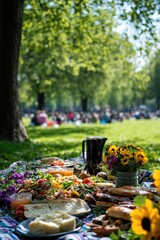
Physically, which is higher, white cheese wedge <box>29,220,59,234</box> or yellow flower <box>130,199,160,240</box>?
yellow flower <box>130,199,160,240</box>

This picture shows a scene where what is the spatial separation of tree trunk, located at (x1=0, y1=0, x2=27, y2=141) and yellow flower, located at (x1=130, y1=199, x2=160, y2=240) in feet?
34.6

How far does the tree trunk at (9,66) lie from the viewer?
13.1 meters

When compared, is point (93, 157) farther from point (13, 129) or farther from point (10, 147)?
point (13, 129)

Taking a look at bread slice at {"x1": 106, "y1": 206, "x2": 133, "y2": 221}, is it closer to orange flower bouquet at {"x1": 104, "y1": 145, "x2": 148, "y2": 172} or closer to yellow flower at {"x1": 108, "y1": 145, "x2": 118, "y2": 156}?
orange flower bouquet at {"x1": 104, "y1": 145, "x2": 148, "y2": 172}

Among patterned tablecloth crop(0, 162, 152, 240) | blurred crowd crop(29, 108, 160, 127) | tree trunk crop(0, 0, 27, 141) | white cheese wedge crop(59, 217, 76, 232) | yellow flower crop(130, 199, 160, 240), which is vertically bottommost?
blurred crowd crop(29, 108, 160, 127)

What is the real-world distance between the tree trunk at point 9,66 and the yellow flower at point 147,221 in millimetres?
10552

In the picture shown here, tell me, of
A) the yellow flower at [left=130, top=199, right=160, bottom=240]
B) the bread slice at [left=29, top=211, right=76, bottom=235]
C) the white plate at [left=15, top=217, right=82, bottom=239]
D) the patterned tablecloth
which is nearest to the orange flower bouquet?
the patterned tablecloth

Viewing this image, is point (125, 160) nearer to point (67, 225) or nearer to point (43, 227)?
point (67, 225)

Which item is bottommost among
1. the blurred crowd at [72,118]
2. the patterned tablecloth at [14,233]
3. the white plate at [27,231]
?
the blurred crowd at [72,118]

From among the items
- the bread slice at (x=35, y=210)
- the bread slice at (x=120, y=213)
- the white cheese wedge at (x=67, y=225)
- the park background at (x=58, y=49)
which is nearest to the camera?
the white cheese wedge at (x=67, y=225)

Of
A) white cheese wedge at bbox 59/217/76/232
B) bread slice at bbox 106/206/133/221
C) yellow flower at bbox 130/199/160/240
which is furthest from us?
bread slice at bbox 106/206/133/221

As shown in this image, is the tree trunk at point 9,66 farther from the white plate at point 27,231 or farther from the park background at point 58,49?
the white plate at point 27,231

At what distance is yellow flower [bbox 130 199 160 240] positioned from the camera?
9.18 ft

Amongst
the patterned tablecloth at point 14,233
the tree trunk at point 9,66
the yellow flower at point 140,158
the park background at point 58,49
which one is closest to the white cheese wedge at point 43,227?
the patterned tablecloth at point 14,233
